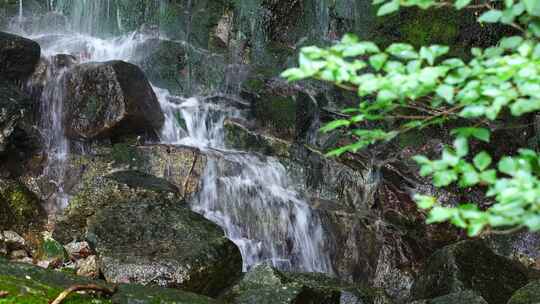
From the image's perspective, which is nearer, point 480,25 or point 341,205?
point 341,205

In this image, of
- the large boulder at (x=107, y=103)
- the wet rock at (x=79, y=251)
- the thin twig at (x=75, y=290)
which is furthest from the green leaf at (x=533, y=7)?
the large boulder at (x=107, y=103)

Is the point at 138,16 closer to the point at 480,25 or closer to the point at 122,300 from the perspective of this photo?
the point at 480,25

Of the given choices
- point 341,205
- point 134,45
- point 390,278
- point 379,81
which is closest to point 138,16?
point 134,45

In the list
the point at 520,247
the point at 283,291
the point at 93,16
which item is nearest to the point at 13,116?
the point at 93,16

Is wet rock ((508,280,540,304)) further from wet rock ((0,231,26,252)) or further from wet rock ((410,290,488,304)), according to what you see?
wet rock ((0,231,26,252))

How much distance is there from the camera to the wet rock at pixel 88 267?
690cm

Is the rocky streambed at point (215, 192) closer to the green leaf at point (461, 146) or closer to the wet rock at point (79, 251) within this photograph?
Result: the wet rock at point (79, 251)

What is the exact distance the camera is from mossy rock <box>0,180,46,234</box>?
8562 mm

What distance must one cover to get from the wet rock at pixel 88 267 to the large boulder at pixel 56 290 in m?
2.84

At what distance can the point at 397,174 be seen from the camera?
33.2 ft

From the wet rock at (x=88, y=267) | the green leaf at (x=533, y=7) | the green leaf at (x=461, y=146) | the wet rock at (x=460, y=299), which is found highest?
the green leaf at (x=533, y=7)

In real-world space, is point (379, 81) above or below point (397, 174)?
above

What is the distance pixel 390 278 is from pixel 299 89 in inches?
173

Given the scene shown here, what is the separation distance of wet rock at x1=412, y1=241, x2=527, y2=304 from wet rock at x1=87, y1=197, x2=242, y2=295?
93.4 inches
